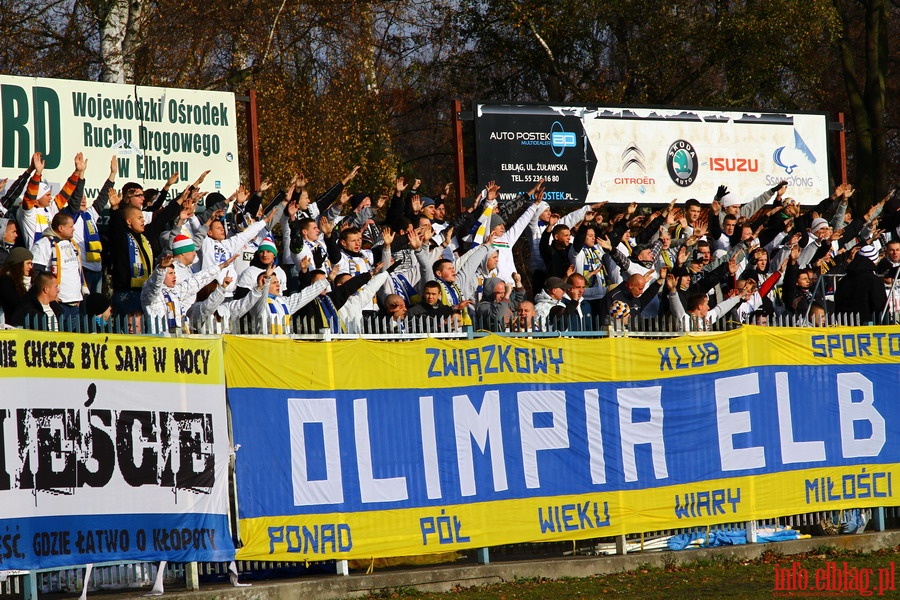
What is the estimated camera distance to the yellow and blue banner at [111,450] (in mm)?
9953

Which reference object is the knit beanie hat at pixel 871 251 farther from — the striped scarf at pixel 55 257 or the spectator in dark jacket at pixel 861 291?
the striped scarf at pixel 55 257

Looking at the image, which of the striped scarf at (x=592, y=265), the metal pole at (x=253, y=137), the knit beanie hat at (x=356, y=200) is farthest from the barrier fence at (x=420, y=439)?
the metal pole at (x=253, y=137)

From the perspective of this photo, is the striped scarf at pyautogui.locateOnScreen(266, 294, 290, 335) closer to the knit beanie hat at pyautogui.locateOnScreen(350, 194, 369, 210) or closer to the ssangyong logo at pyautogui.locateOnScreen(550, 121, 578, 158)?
the knit beanie hat at pyautogui.locateOnScreen(350, 194, 369, 210)

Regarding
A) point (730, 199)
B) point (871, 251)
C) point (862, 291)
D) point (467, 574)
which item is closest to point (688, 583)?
point (467, 574)

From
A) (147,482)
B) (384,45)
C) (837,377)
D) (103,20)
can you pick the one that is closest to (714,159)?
(837,377)

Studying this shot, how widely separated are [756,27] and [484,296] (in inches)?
742

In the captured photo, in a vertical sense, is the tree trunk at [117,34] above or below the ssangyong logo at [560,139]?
above

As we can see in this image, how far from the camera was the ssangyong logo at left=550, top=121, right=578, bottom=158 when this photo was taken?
1997 cm

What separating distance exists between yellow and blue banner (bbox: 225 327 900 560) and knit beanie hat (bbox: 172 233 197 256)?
2.11m

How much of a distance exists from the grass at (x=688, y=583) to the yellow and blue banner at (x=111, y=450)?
186cm

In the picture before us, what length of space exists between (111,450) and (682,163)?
12.6 metres

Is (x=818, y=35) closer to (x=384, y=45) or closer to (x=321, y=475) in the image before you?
(x=384, y=45)

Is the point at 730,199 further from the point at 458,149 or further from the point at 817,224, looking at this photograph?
the point at 458,149

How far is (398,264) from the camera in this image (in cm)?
1544
